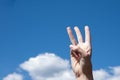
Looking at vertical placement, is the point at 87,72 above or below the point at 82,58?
below

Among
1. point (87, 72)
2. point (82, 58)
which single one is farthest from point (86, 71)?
point (82, 58)

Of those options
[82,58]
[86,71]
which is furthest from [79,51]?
[86,71]

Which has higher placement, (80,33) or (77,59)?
(80,33)

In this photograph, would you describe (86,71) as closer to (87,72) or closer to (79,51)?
(87,72)

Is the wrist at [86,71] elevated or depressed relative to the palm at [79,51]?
depressed

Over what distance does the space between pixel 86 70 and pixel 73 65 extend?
0.59 meters

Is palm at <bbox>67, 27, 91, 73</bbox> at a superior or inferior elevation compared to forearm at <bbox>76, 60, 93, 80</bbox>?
superior

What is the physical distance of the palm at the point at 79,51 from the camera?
6836 mm

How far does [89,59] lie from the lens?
684cm

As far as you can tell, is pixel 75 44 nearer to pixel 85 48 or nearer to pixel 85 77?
pixel 85 48

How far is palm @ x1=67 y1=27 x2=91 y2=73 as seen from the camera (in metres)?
6.84

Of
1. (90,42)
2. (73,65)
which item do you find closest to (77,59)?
(73,65)

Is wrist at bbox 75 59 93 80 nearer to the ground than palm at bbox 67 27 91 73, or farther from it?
nearer to the ground

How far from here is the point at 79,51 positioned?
6.85 meters
